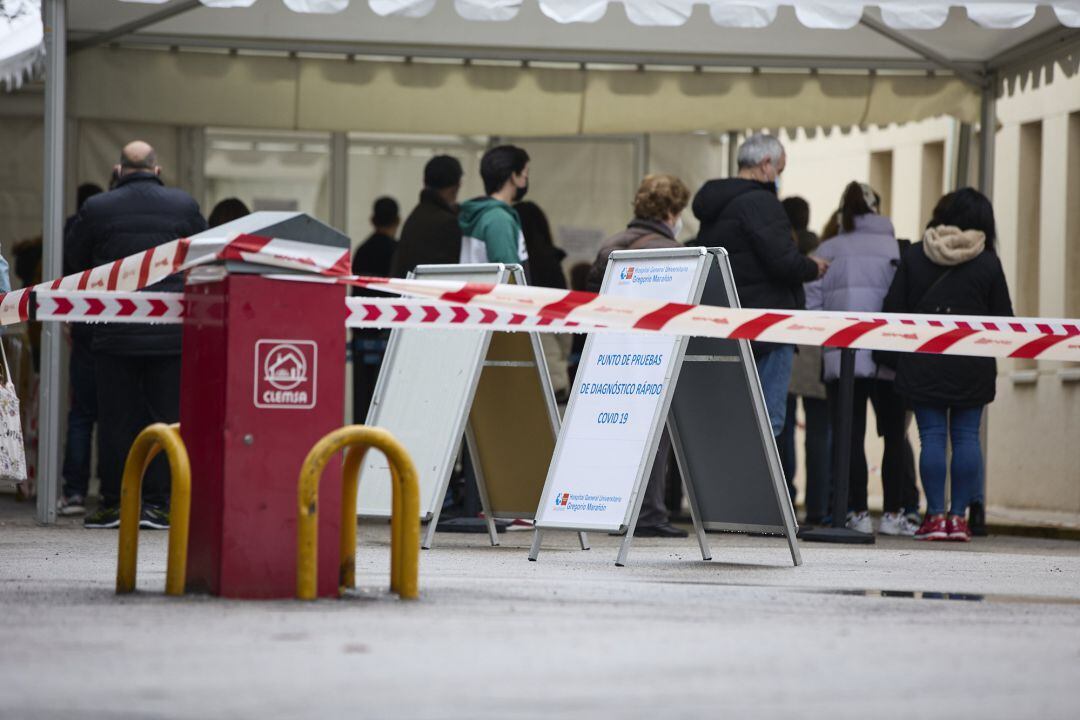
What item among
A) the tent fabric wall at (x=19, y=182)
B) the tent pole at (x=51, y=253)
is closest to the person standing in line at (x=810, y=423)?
the tent pole at (x=51, y=253)

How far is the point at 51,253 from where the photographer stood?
37.0 ft

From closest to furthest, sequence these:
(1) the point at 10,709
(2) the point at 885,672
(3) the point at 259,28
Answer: (1) the point at 10,709
(2) the point at 885,672
(3) the point at 259,28

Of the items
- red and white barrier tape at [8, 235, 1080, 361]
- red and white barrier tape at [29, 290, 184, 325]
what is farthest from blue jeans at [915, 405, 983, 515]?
red and white barrier tape at [29, 290, 184, 325]

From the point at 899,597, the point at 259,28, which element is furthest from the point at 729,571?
the point at 259,28

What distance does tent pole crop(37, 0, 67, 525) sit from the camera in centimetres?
1123

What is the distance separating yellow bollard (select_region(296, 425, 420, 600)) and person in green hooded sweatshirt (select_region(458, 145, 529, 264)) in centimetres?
442

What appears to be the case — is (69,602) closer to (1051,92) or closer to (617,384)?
(617,384)

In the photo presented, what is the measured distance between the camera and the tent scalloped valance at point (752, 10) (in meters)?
10.8

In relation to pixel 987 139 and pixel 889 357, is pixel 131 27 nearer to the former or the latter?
pixel 889 357

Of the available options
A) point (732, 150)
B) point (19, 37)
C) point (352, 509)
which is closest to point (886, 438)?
point (732, 150)

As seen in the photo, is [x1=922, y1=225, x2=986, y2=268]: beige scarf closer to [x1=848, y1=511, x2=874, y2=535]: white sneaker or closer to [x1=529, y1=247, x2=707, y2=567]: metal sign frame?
[x1=848, y1=511, x2=874, y2=535]: white sneaker

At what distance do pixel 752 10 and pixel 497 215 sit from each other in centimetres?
176

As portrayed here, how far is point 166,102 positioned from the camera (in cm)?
1393

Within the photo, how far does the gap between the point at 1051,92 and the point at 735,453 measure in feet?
36.5
